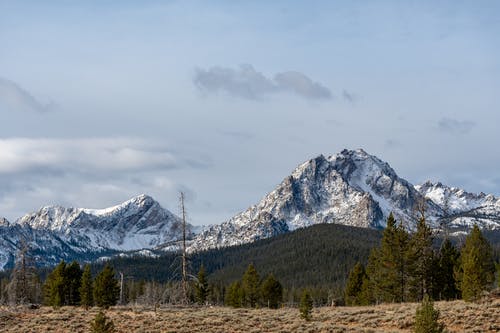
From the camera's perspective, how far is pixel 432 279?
72812 millimetres

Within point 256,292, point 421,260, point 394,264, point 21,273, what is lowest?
point 256,292

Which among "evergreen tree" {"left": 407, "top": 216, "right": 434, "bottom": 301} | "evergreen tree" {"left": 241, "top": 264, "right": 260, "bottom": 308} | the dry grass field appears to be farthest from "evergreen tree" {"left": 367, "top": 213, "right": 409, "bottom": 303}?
"evergreen tree" {"left": 241, "top": 264, "right": 260, "bottom": 308}

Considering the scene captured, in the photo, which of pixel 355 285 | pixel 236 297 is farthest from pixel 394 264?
pixel 236 297

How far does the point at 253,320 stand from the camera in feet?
168

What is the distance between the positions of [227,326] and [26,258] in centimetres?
Answer: 3959

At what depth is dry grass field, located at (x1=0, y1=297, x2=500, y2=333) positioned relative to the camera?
151ft

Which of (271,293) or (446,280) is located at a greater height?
(446,280)

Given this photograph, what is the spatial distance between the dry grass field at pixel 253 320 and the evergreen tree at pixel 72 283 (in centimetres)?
2949

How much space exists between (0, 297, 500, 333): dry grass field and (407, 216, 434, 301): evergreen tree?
14.2m

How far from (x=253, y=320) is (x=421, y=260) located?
26822 millimetres

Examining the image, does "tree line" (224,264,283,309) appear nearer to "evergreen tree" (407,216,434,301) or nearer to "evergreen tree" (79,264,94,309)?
"evergreen tree" (79,264,94,309)

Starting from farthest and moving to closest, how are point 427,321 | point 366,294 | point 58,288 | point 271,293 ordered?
point 271,293 < point 58,288 < point 366,294 < point 427,321

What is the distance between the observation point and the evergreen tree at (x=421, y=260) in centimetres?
6912

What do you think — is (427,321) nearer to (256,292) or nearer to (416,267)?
(416,267)
